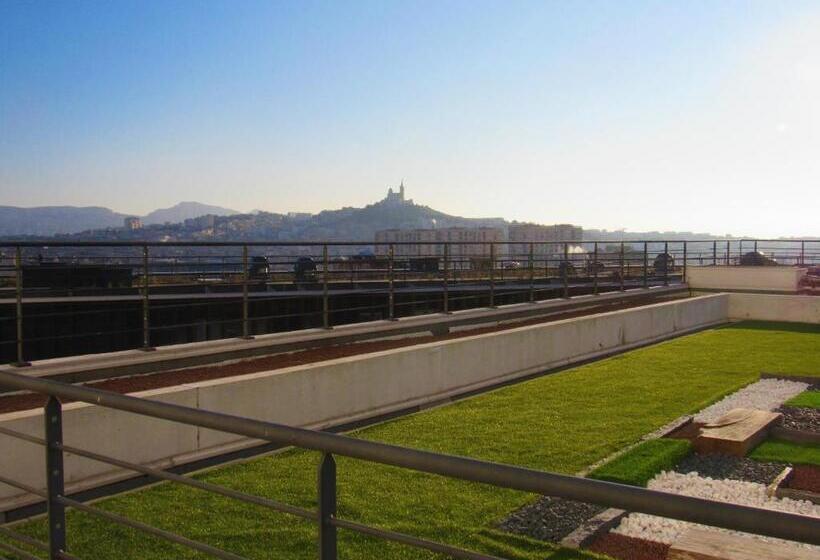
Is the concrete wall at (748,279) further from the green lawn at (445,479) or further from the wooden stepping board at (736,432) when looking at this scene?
the wooden stepping board at (736,432)

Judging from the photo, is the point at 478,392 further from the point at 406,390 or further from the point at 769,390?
the point at 769,390

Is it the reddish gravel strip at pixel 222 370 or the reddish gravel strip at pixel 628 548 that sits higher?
the reddish gravel strip at pixel 222 370

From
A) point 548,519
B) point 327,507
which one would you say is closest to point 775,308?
point 548,519

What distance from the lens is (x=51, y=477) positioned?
122 inches

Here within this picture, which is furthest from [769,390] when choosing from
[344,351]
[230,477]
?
[230,477]

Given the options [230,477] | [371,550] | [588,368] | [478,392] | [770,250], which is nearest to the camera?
[371,550]

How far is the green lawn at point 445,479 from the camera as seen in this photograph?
4.96 meters

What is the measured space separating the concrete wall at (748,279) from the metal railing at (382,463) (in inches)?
852

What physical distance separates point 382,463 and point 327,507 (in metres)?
0.32

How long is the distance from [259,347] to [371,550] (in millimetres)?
4980

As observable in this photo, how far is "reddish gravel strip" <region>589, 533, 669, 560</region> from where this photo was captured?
193 inches

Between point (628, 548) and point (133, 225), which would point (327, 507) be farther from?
point (133, 225)

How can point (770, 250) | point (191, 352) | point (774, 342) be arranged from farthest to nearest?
1. point (770, 250)
2. point (774, 342)
3. point (191, 352)

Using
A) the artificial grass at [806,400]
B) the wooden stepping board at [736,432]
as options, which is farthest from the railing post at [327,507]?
the artificial grass at [806,400]
